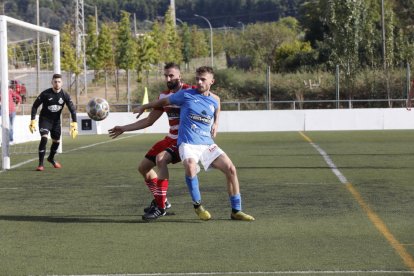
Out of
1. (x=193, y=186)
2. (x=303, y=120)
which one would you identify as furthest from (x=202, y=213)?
(x=303, y=120)

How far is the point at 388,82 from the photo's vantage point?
152ft

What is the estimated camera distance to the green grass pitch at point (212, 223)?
8.56 meters

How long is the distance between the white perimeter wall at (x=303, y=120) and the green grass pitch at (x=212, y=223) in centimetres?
1867

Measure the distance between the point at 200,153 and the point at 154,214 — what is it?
3.10ft

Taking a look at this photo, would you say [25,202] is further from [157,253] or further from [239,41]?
[239,41]

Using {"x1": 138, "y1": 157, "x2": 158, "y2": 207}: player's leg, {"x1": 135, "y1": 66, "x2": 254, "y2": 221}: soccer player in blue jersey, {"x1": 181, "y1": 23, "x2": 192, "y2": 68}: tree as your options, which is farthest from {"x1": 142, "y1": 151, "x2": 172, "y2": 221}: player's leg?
{"x1": 181, "y1": 23, "x2": 192, "y2": 68}: tree

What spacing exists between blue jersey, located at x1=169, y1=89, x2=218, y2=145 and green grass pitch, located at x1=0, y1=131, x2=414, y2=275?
36.9 inches

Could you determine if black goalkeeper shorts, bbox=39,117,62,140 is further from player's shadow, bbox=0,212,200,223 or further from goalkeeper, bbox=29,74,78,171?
player's shadow, bbox=0,212,200,223

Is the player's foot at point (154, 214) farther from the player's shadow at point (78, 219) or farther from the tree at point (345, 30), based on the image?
the tree at point (345, 30)

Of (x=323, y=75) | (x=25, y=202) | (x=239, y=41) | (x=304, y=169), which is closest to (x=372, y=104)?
(x=323, y=75)

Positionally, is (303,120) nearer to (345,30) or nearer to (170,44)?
(345,30)

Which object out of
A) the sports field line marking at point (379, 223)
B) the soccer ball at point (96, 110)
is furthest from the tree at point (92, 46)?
the soccer ball at point (96, 110)

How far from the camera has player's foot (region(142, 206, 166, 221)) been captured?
37.5ft

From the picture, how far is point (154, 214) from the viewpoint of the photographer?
11.5 meters
